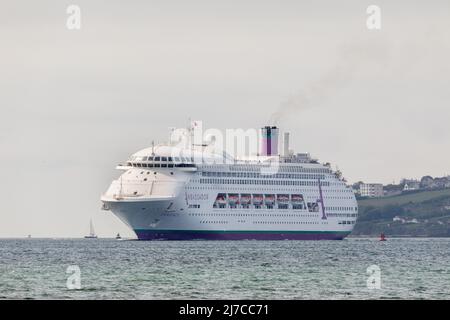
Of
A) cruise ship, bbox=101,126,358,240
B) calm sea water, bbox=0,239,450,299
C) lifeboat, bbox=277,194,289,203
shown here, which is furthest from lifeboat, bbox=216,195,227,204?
calm sea water, bbox=0,239,450,299

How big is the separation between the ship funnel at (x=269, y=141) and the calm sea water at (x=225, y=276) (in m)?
47.1

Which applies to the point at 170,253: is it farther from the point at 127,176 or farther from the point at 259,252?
the point at 127,176

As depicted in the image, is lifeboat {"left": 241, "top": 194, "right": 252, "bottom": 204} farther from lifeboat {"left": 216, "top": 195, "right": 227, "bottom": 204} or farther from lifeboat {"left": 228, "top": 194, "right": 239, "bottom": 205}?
lifeboat {"left": 216, "top": 195, "right": 227, "bottom": 204}

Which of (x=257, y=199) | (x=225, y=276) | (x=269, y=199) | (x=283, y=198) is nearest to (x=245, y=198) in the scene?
(x=257, y=199)

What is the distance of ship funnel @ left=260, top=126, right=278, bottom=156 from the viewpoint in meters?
154

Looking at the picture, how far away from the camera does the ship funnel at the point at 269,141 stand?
15425 centimetres

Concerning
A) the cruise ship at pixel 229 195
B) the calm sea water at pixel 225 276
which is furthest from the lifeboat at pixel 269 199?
the calm sea water at pixel 225 276

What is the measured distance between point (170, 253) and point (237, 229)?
3660 cm

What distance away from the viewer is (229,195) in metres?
142

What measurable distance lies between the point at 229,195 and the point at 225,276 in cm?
6892

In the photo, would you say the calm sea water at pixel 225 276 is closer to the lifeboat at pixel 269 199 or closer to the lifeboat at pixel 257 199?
the lifeboat at pixel 257 199

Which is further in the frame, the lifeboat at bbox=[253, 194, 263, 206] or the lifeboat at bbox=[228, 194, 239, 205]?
the lifeboat at bbox=[253, 194, 263, 206]

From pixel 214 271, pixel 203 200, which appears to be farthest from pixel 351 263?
pixel 203 200

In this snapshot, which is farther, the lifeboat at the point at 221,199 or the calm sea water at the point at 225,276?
the lifeboat at the point at 221,199
